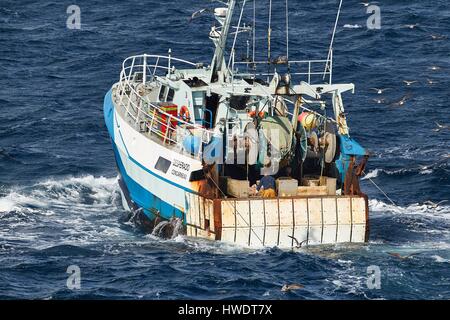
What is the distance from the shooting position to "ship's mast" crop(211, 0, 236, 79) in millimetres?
50375

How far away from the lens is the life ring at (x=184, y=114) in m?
51.5

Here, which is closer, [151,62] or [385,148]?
[385,148]

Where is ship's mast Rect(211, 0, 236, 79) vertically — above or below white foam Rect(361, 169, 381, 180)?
above

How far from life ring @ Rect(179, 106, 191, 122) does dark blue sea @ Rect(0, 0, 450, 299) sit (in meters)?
4.67

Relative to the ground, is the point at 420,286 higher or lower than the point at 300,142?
lower

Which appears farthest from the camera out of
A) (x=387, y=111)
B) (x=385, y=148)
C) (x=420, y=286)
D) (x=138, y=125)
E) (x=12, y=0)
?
(x=12, y=0)

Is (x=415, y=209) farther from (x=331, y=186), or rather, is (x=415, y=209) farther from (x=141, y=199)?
(x=141, y=199)

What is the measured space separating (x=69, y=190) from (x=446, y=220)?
1565cm

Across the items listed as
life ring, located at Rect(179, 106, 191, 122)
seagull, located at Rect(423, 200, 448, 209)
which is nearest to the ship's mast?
life ring, located at Rect(179, 106, 191, 122)

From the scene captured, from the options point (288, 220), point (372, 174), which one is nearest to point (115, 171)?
point (372, 174)

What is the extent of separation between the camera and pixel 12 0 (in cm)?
9056

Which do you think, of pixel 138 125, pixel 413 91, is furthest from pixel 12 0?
pixel 138 125

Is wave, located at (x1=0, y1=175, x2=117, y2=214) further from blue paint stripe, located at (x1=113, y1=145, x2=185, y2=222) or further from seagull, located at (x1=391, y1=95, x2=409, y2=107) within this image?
seagull, located at (x1=391, y1=95, x2=409, y2=107)
